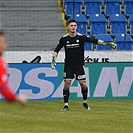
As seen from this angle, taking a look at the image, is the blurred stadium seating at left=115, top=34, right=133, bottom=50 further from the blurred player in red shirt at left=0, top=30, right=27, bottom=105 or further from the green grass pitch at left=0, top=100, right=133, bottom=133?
the blurred player in red shirt at left=0, top=30, right=27, bottom=105

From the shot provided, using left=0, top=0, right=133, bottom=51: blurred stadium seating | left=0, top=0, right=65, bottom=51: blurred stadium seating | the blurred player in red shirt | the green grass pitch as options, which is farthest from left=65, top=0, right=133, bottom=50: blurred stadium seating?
the blurred player in red shirt

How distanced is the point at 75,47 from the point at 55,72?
13.6ft

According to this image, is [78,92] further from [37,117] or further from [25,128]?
[25,128]

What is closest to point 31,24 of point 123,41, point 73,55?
point 123,41

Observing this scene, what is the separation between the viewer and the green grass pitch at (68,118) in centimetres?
1173

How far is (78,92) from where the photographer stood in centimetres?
2023

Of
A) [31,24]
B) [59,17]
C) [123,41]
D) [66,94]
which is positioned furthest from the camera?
[59,17]

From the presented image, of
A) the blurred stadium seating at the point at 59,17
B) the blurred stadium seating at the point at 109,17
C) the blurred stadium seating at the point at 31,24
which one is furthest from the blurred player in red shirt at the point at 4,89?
the blurred stadium seating at the point at 109,17

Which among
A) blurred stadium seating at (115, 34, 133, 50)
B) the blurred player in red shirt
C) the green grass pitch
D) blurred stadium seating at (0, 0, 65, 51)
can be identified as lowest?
the green grass pitch

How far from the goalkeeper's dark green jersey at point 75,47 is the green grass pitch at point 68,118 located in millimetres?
1282

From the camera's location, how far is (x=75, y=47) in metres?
16.1

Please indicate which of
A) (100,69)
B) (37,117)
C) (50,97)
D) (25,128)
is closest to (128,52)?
(100,69)

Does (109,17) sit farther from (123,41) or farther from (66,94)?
(66,94)

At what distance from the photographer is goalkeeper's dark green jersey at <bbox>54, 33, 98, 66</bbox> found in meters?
16.0
